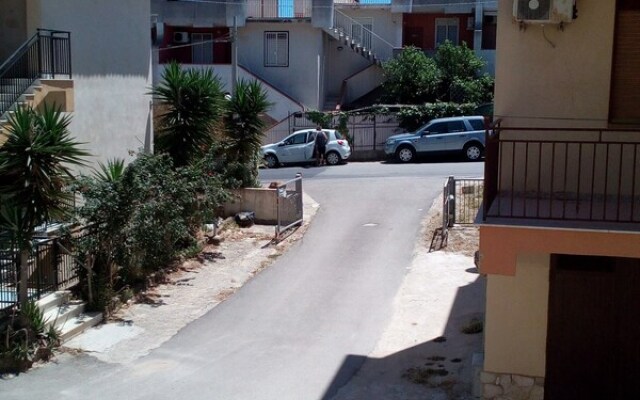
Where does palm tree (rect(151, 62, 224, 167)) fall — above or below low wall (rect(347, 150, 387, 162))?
above

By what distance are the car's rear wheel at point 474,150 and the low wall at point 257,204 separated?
11.2m

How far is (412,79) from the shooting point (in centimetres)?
3622

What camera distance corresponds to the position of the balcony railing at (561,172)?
8727mm

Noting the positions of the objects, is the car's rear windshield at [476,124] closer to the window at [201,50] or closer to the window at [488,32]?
the window at [488,32]

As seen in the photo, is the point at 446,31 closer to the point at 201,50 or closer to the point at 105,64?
the point at 201,50

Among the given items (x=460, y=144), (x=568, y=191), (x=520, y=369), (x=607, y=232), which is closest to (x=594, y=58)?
(x=568, y=191)

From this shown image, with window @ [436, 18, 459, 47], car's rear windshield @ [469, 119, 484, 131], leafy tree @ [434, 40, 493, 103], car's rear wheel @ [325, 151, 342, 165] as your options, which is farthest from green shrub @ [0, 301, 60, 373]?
window @ [436, 18, 459, 47]

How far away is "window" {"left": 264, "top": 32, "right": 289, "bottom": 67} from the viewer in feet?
124

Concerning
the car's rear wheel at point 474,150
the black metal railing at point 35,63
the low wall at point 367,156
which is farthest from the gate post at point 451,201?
the low wall at point 367,156

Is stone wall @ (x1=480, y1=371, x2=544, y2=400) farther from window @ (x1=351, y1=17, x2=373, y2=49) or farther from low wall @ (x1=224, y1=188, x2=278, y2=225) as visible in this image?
window @ (x1=351, y1=17, x2=373, y2=49)

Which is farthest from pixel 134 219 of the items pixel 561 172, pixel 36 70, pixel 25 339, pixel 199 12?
pixel 199 12

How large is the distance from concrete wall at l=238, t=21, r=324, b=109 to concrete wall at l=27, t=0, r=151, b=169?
60.0 feet

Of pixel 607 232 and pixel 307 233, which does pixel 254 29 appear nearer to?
pixel 307 233

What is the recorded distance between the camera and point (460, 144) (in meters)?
29.3
